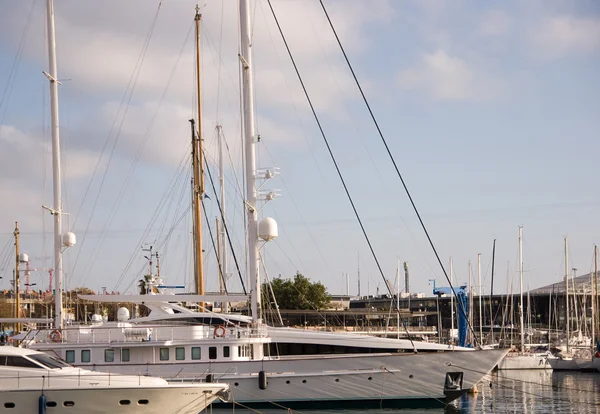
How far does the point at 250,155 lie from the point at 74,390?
40.7 ft

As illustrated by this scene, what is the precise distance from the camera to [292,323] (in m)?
77.9

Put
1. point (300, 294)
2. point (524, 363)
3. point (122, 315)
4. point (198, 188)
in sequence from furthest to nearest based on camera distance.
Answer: point (300, 294) → point (524, 363) → point (198, 188) → point (122, 315)

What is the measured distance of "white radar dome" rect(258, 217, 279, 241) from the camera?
1321 inches

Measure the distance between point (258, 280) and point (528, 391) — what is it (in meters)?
20.0

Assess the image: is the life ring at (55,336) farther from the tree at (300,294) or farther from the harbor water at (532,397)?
the tree at (300,294)

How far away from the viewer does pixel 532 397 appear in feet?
142

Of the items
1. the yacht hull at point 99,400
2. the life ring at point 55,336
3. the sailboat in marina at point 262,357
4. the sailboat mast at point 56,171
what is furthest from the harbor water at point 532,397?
the yacht hull at point 99,400

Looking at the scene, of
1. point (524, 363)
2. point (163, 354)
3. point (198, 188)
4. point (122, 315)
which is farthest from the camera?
point (524, 363)

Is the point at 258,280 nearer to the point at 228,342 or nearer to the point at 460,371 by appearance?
the point at 228,342

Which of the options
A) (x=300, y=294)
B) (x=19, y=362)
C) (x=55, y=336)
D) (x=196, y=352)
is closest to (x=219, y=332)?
(x=196, y=352)

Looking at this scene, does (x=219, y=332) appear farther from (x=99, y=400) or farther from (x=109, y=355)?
(x=99, y=400)

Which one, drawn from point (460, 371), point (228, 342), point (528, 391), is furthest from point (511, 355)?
point (228, 342)

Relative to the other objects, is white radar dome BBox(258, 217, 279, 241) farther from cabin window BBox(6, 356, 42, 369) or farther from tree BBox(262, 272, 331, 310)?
tree BBox(262, 272, 331, 310)

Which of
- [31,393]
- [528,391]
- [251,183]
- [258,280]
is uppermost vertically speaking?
[251,183]
